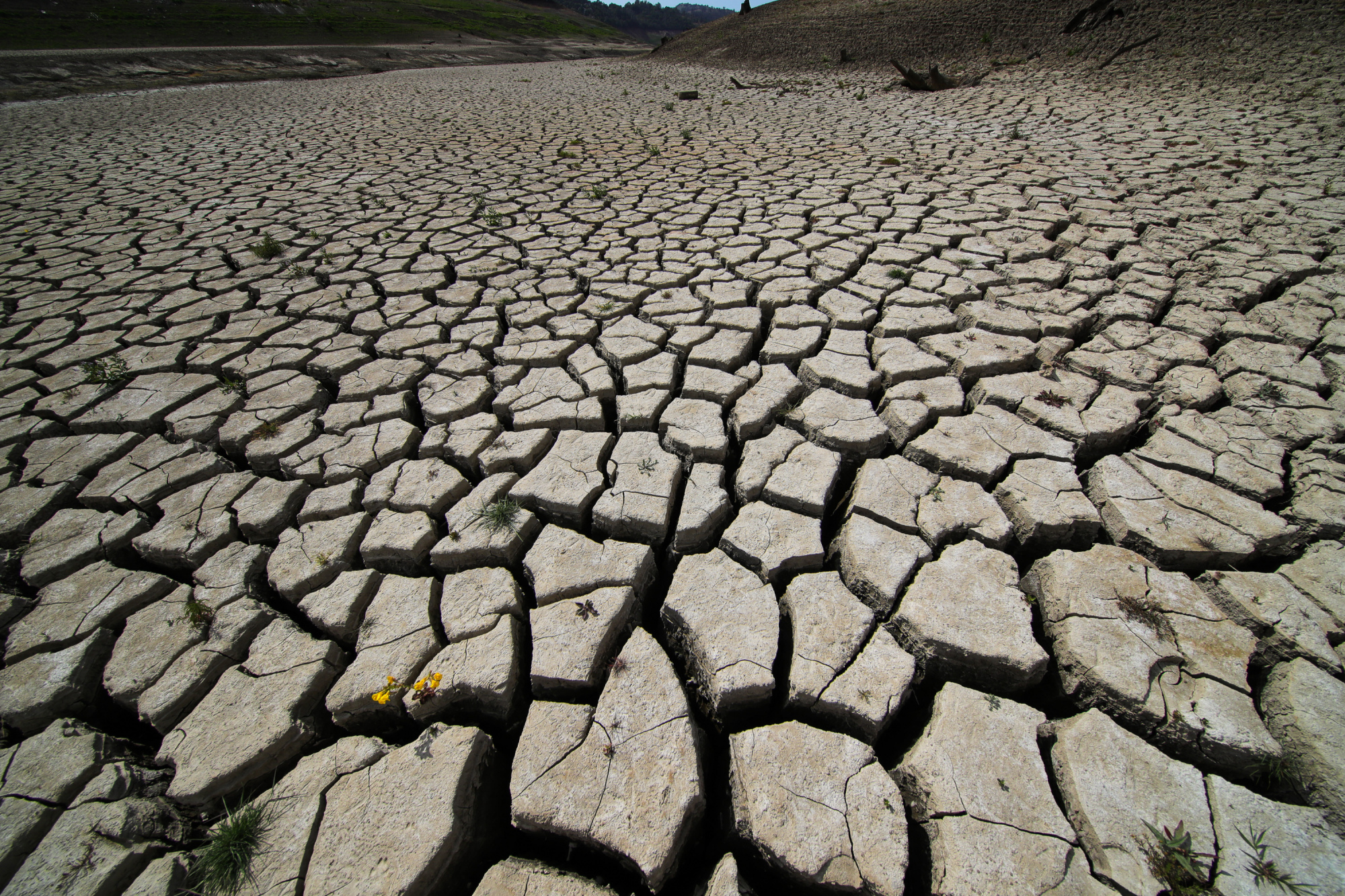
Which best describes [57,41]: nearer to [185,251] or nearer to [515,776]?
[185,251]

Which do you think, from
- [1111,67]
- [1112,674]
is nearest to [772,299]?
[1112,674]

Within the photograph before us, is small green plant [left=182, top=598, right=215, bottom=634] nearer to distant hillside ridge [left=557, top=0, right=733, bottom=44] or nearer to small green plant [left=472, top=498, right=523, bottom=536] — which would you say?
small green plant [left=472, top=498, right=523, bottom=536]

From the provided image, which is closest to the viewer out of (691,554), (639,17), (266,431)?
(691,554)

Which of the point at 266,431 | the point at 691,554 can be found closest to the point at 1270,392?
the point at 691,554

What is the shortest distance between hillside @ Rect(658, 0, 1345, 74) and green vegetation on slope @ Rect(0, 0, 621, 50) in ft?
54.4

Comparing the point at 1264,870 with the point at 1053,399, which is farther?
the point at 1053,399

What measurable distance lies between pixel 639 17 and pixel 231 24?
246ft

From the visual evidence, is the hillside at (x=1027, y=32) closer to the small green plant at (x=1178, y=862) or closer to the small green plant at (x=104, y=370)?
the small green plant at (x=1178, y=862)

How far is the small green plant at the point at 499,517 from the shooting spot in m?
1.63

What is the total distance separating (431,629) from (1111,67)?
1064 centimetres

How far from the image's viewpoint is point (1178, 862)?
94cm

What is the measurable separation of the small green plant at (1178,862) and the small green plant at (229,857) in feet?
5.50

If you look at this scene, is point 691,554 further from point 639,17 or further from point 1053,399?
point 639,17

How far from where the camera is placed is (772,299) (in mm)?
2688
